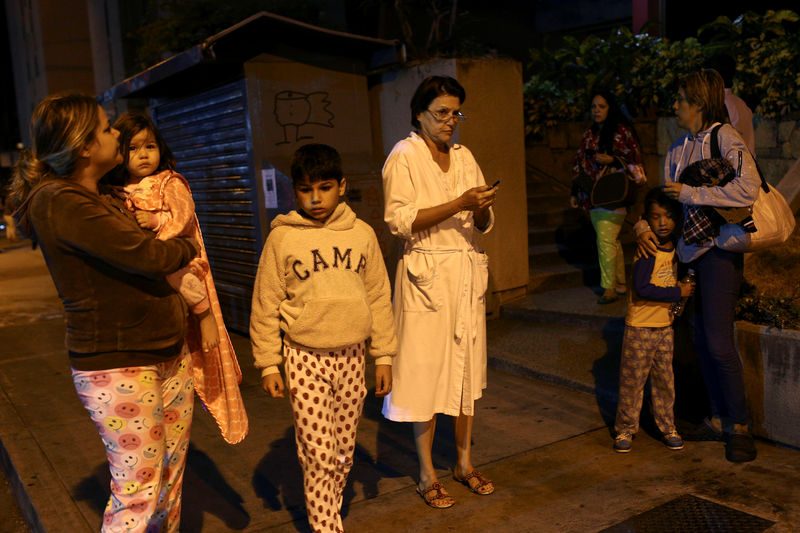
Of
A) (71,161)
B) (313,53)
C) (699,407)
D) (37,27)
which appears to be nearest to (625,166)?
(699,407)

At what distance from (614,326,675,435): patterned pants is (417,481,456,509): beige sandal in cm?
130

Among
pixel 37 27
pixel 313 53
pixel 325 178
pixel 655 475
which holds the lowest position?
pixel 655 475

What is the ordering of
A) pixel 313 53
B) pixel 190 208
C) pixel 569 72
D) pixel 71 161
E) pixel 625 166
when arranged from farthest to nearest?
pixel 569 72 → pixel 313 53 → pixel 625 166 → pixel 190 208 → pixel 71 161

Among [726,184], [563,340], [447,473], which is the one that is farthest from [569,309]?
[447,473]

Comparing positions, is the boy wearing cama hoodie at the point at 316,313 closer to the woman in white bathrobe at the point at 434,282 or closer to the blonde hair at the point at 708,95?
the woman in white bathrobe at the point at 434,282

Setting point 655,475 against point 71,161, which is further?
point 655,475

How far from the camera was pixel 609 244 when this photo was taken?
22.7 ft

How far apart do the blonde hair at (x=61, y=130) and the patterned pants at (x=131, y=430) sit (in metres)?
0.75

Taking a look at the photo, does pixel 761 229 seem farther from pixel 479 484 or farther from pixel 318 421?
pixel 318 421

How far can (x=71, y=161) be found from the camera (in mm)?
2578

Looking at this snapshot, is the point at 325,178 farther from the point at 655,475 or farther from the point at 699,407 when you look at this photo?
the point at 699,407

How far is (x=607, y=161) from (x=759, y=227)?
2.73 m

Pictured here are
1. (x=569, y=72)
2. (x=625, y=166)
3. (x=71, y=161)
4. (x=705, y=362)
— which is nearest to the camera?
(x=71, y=161)

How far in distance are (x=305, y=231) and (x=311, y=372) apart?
608mm
